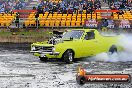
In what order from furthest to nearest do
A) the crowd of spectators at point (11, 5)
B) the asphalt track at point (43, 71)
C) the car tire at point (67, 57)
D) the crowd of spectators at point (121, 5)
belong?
the crowd of spectators at point (11, 5), the crowd of spectators at point (121, 5), the car tire at point (67, 57), the asphalt track at point (43, 71)

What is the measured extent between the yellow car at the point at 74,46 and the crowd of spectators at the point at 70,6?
15313 millimetres

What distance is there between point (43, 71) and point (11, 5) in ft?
100

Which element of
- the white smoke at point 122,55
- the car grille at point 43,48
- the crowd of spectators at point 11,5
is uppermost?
the crowd of spectators at point 11,5

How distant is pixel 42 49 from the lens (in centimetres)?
2053

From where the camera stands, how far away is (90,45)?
21047 mm

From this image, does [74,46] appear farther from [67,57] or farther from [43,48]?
[43,48]

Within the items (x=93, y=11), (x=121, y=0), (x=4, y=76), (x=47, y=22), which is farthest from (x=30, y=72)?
(x=121, y=0)

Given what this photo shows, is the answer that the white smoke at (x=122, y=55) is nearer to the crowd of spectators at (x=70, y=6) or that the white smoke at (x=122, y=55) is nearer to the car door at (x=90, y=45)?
the car door at (x=90, y=45)

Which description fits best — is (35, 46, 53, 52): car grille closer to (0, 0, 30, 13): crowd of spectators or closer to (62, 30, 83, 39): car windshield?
(62, 30, 83, 39): car windshield

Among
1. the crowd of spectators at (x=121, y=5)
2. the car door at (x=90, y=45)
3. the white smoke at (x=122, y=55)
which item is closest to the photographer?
the car door at (x=90, y=45)

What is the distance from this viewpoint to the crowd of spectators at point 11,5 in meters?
44.5

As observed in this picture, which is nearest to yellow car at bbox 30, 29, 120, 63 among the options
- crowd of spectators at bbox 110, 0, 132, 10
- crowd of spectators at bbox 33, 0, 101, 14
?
crowd of spectators at bbox 33, 0, 101, 14

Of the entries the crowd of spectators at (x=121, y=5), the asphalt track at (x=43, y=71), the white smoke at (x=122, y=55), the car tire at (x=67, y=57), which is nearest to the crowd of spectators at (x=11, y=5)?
the crowd of spectators at (x=121, y=5)

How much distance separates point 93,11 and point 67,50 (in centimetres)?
1801
